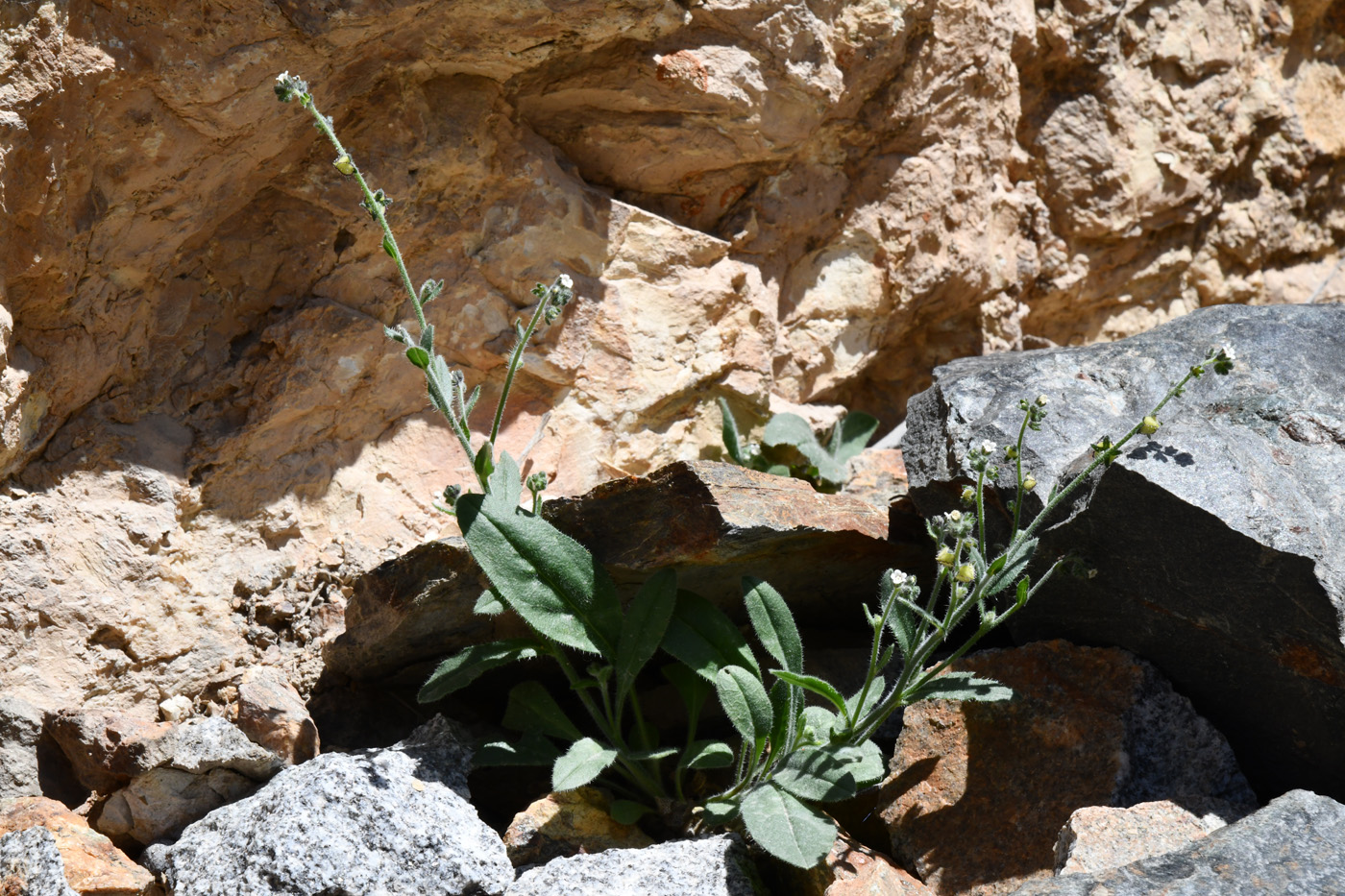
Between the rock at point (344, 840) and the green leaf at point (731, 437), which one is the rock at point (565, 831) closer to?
the rock at point (344, 840)

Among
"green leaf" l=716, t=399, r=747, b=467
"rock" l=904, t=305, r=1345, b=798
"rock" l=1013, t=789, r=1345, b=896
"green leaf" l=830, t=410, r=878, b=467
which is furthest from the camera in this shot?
"green leaf" l=830, t=410, r=878, b=467

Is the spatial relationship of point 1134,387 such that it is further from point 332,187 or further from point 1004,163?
point 332,187

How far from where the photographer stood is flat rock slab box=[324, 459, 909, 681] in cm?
257

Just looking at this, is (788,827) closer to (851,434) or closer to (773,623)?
(773,623)

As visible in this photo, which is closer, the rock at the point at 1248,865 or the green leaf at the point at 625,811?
the rock at the point at 1248,865

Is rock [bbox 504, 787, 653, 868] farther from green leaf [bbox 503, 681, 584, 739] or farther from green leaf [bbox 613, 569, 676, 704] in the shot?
green leaf [bbox 613, 569, 676, 704]

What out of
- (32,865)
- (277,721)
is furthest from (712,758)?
(32,865)

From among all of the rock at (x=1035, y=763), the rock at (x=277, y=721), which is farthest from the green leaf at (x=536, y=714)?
the rock at (x=1035, y=763)

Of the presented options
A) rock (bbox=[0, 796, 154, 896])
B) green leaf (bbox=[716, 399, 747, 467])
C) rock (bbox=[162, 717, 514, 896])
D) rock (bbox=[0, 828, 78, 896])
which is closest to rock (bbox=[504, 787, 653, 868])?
rock (bbox=[162, 717, 514, 896])

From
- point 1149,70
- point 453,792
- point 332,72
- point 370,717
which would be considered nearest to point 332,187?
point 332,72

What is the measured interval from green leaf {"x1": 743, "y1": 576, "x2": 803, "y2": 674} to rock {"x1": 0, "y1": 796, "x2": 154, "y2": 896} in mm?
1375

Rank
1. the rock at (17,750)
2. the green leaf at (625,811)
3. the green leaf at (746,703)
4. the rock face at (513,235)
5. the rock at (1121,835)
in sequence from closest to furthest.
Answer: the rock at (1121,835)
the green leaf at (746,703)
the green leaf at (625,811)
the rock at (17,750)
the rock face at (513,235)

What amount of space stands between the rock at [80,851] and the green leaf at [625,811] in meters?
0.97

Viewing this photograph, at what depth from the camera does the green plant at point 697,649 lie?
2201 mm
